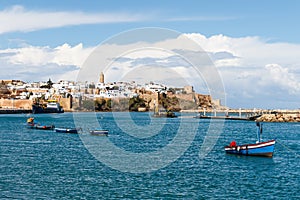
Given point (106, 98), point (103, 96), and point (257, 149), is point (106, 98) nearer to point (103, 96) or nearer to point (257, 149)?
point (103, 96)

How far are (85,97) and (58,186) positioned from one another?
409ft

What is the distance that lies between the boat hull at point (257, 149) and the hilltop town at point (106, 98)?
102m

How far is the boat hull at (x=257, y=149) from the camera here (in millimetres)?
30422

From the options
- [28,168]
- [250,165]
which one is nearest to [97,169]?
[28,168]

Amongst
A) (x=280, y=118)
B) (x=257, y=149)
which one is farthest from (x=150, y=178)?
(x=280, y=118)

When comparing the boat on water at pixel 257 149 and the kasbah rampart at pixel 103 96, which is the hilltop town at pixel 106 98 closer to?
the kasbah rampart at pixel 103 96

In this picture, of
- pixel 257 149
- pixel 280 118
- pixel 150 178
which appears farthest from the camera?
pixel 280 118

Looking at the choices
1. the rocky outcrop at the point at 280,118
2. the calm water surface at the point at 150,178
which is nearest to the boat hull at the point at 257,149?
the calm water surface at the point at 150,178

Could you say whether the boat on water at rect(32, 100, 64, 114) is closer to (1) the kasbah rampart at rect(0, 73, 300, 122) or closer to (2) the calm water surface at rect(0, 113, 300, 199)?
(1) the kasbah rampart at rect(0, 73, 300, 122)

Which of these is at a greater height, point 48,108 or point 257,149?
point 48,108

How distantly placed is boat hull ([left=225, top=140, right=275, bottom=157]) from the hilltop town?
10205 centimetres

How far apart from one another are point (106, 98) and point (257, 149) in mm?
114174

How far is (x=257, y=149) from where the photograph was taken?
101ft

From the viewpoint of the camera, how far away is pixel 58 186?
2014cm
